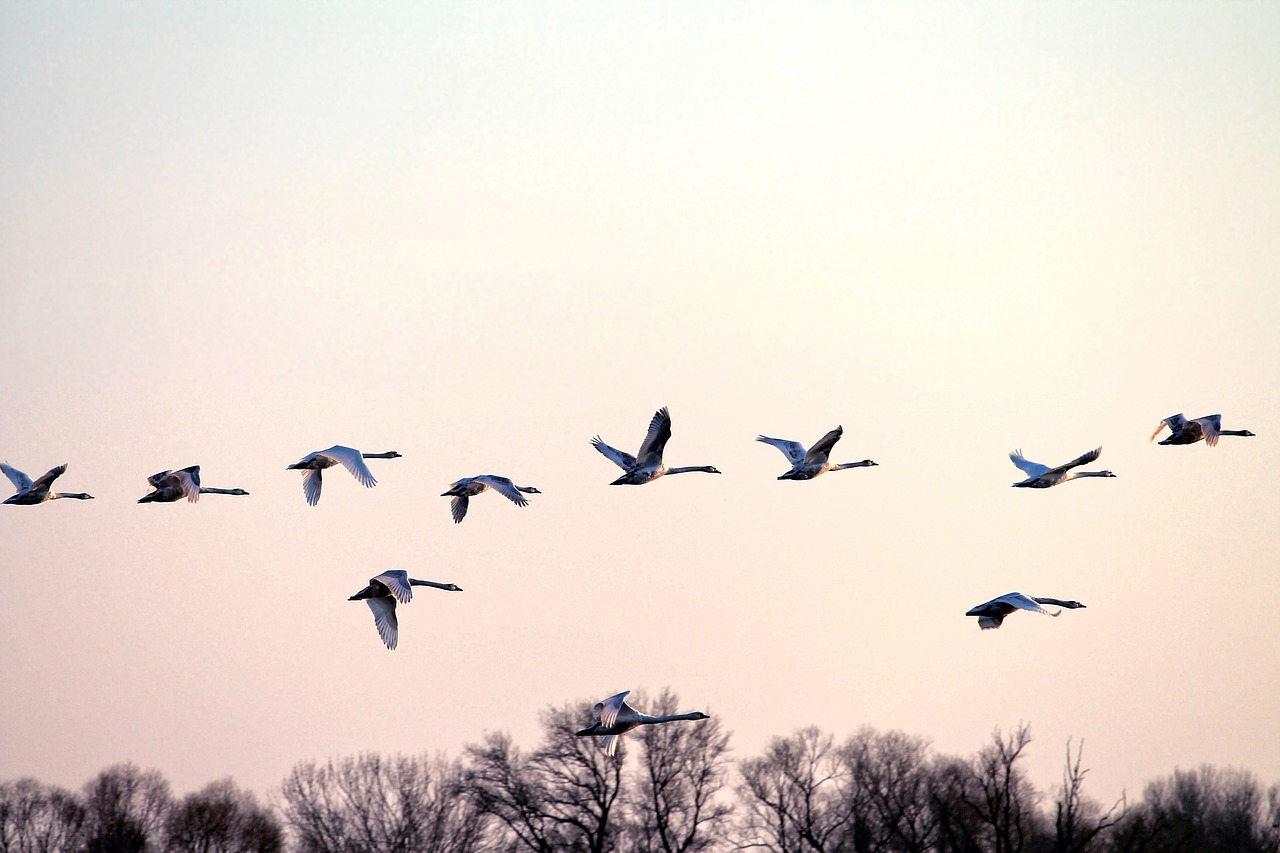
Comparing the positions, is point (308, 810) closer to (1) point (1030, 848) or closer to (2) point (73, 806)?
(2) point (73, 806)

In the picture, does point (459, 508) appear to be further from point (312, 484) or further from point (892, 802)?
point (892, 802)

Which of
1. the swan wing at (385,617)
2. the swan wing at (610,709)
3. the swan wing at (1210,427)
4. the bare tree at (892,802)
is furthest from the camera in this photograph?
the bare tree at (892,802)

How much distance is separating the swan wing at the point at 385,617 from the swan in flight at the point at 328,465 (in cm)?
227

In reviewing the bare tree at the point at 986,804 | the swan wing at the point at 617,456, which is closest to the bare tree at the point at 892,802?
the bare tree at the point at 986,804

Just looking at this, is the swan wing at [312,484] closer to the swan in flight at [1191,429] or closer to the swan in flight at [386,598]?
the swan in flight at [386,598]

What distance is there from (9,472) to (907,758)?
51.1 meters

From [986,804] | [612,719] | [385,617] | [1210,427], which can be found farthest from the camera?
[986,804]

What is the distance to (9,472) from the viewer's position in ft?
129

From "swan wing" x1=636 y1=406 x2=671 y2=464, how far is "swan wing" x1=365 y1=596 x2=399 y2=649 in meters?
6.59

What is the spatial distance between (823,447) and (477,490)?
7663 millimetres

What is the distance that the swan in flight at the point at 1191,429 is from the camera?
36250 millimetres

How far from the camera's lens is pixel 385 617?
110ft

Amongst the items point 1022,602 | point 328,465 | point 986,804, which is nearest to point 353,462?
point 328,465

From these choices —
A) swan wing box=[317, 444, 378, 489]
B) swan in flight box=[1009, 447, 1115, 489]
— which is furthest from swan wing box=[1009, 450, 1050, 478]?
swan wing box=[317, 444, 378, 489]
